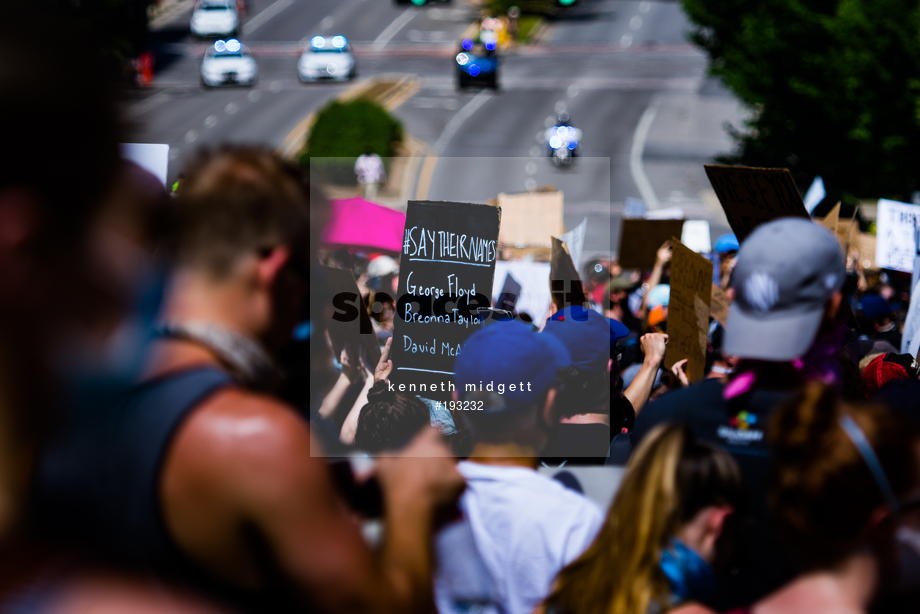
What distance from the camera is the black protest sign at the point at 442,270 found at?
430 centimetres

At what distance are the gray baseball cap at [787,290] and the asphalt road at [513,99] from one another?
2122 cm

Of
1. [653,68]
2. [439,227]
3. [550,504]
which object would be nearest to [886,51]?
[439,227]

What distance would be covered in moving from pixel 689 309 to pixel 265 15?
52698 mm

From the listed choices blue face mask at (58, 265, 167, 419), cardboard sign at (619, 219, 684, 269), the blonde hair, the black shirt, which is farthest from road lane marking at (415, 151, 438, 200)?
blue face mask at (58, 265, 167, 419)

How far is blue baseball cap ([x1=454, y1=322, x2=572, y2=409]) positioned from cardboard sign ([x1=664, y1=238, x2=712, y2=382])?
1.58 metres

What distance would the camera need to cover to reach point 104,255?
1057mm

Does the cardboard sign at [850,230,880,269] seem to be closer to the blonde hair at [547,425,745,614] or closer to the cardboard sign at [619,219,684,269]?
the cardboard sign at [619,219,684,269]

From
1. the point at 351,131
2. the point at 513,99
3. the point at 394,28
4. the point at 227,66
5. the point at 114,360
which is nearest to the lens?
the point at 114,360

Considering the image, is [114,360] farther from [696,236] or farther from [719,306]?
[696,236]

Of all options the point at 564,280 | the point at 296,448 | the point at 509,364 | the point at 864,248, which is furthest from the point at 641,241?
the point at 296,448

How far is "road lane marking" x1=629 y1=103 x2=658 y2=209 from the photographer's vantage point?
2844 centimetres

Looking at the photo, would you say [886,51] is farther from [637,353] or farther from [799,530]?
[799,530]

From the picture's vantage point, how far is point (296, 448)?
142cm

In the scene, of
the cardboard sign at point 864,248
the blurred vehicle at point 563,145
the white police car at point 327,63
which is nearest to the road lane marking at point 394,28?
the white police car at point 327,63
